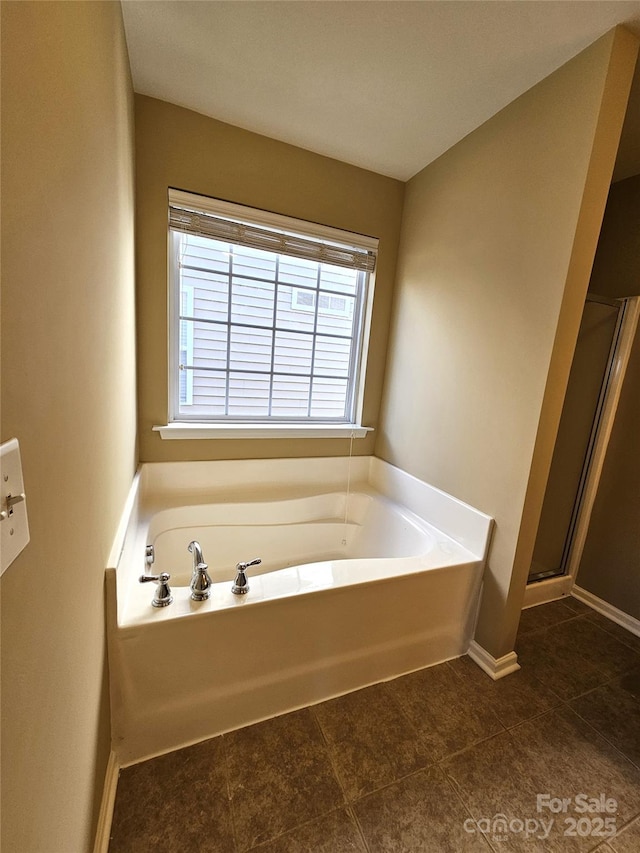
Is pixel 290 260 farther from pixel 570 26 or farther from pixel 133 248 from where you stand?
pixel 570 26

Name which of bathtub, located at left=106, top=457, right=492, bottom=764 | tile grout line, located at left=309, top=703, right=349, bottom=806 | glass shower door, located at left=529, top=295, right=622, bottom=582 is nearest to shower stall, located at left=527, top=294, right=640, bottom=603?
glass shower door, located at left=529, top=295, right=622, bottom=582

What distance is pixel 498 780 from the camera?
1137 millimetres

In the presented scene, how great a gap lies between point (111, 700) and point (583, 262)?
2.23 meters

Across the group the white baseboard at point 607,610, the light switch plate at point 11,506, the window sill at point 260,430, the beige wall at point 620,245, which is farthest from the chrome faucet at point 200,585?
the beige wall at point 620,245

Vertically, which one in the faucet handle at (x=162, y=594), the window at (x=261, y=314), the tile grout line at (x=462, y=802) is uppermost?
the window at (x=261, y=314)

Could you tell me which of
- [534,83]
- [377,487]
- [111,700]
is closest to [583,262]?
[534,83]

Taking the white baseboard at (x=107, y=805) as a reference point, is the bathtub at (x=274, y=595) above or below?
above

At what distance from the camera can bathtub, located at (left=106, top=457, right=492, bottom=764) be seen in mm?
1129

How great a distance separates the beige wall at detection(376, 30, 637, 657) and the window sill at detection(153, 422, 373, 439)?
47cm

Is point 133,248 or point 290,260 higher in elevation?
point 290,260

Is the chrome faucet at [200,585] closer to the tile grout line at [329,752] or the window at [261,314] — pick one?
the tile grout line at [329,752]

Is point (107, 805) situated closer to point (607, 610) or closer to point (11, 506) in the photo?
point (11, 506)

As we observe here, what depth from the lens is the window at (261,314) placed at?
1.84 meters

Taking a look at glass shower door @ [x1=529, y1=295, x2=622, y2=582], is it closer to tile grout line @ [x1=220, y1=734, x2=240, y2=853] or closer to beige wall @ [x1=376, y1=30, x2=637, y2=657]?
beige wall @ [x1=376, y1=30, x2=637, y2=657]
